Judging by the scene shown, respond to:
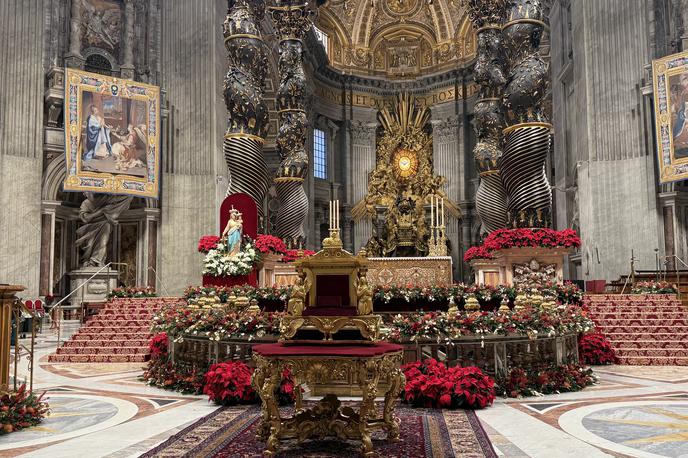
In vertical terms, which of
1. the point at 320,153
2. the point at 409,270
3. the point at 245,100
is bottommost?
the point at 409,270

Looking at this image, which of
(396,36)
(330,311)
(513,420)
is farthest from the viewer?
(396,36)

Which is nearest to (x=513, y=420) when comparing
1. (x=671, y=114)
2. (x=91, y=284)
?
(x=671, y=114)

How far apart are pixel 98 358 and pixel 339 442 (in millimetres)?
8634

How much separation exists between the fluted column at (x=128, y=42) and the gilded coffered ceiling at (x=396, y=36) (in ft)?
41.6

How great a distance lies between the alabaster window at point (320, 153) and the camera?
31.5 metres

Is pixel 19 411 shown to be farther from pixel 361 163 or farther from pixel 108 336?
pixel 361 163

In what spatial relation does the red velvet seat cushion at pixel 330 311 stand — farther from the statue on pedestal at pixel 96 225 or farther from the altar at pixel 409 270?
the statue on pedestal at pixel 96 225

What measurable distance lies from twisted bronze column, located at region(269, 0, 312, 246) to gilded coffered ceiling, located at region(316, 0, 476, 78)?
19090 mm

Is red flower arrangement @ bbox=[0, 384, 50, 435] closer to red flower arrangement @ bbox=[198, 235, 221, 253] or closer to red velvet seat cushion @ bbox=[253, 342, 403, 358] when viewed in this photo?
red velvet seat cushion @ bbox=[253, 342, 403, 358]

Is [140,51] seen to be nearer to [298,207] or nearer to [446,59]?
[298,207]

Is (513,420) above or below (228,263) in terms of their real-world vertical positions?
below

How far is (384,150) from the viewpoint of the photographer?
33062mm

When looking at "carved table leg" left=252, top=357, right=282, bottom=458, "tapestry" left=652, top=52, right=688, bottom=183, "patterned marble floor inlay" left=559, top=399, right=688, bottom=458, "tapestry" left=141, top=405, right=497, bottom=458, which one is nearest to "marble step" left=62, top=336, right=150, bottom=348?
"tapestry" left=141, top=405, right=497, bottom=458

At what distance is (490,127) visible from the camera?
55.1 ft
